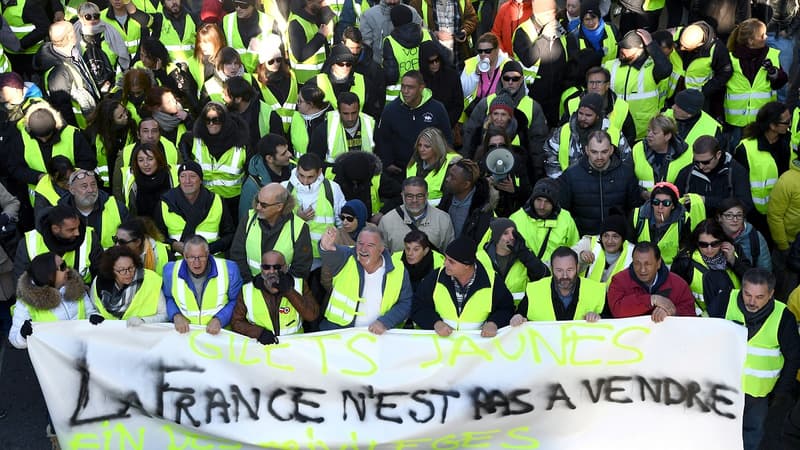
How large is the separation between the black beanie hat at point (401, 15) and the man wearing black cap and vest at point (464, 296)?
14.0ft

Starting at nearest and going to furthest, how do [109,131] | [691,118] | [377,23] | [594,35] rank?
[691,118] → [109,131] → [594,35] → [377,23]

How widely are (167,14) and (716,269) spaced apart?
6.40m

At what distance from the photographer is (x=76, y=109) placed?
11.8m

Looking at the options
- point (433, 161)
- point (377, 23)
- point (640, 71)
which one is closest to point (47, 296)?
point (433, 161)

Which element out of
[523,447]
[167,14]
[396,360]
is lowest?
[523,447]

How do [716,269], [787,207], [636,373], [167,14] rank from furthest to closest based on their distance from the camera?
[167,14]
[787,207]
[716,269]
[636,373]

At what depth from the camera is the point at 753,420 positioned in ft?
27.5

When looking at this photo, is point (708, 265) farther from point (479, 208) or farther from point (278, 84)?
point (278, 84)

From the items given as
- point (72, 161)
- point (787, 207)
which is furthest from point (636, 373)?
point (72, 161)

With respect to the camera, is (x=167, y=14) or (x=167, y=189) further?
(x=167, y=14)

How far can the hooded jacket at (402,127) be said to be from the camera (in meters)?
10.9

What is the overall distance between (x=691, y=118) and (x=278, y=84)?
12.4 ft

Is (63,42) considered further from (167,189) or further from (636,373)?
(636,373)

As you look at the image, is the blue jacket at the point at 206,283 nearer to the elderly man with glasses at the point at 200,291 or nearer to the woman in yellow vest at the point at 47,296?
the elderly man with glasses at the point at 200,291
